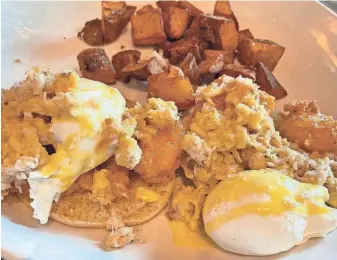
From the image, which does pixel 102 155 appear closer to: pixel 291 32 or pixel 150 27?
pixel 150 27

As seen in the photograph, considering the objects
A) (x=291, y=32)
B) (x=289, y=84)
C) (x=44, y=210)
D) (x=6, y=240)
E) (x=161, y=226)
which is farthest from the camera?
(x=291, y=32)

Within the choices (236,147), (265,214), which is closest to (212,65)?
(236,147)

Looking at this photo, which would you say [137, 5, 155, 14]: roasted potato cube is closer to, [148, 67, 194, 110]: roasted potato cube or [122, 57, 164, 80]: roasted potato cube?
[122, 57, 164, 80]: roasted potato cube

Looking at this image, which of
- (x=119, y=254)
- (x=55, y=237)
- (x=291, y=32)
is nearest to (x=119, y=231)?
(x=119, y=254)

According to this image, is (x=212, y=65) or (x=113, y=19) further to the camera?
(x=113, y=19)

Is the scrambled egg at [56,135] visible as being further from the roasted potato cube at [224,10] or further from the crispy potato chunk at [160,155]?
the roasted potato cube at [224,10]

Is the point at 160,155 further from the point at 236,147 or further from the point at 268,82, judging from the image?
the point at 268,82
